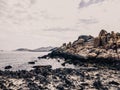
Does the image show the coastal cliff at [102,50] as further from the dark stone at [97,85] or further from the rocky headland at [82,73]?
the dark stone at [97,85]

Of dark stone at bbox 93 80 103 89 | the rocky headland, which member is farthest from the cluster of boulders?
dark stone at bbox 93 80 103 89

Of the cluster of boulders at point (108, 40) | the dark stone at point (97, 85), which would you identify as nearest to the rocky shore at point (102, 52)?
the cluster of boulders at point (108, 40)

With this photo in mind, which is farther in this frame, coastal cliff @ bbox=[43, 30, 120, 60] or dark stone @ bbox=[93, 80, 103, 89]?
coastal cliff @ bbox=[43, 30, 120, 60]

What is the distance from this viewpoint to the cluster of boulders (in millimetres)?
86325

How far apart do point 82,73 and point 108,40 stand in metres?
36.0

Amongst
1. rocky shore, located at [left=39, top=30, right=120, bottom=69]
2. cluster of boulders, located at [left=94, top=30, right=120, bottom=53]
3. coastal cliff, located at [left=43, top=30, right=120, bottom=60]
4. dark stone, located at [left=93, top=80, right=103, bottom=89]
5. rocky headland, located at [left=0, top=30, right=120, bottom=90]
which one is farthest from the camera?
cluster of boulders, located at [left=94, top=30, right=120, bottom=53]

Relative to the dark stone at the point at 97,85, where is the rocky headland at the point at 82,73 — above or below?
above

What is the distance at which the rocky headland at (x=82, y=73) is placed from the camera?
150 ft

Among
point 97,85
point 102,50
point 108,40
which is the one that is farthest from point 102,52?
point 97,85

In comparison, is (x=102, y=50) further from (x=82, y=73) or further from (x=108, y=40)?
(x=82, y=73)

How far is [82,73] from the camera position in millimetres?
61469

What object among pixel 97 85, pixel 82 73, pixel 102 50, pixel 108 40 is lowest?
pixel 97 85

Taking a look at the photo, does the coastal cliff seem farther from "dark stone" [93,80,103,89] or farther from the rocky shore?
"dark stone" [93,80,103,89]

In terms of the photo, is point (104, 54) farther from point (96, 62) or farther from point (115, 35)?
point (115, 35)
